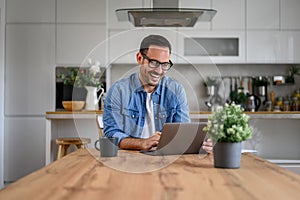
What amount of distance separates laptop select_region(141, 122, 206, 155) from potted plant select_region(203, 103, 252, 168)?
12.3 inches

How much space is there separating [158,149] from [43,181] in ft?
2.68

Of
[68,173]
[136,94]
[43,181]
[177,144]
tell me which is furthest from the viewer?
[136,94]

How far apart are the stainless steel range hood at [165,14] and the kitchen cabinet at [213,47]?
1445mm

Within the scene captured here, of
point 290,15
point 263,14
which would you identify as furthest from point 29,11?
point 290,15

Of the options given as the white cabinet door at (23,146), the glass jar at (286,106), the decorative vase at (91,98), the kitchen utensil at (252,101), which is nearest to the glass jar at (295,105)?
the glass jar at (286,106)

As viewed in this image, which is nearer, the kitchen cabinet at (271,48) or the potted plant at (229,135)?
the potted plant at (229,135)

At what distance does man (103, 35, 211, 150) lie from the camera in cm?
226

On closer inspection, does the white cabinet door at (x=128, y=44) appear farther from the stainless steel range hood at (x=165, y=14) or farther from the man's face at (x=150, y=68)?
the man's face at (x=150, y=68)

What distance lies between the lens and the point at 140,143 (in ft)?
7.29

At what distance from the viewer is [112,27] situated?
482cm

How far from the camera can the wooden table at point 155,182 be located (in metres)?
1.12

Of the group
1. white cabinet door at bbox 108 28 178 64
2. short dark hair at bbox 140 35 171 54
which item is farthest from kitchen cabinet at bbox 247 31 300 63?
short dark hair at bbox 140 35 171 54

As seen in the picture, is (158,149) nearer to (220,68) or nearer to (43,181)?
(43,181)

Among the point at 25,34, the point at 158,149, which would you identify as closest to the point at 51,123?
the point at 25,34
